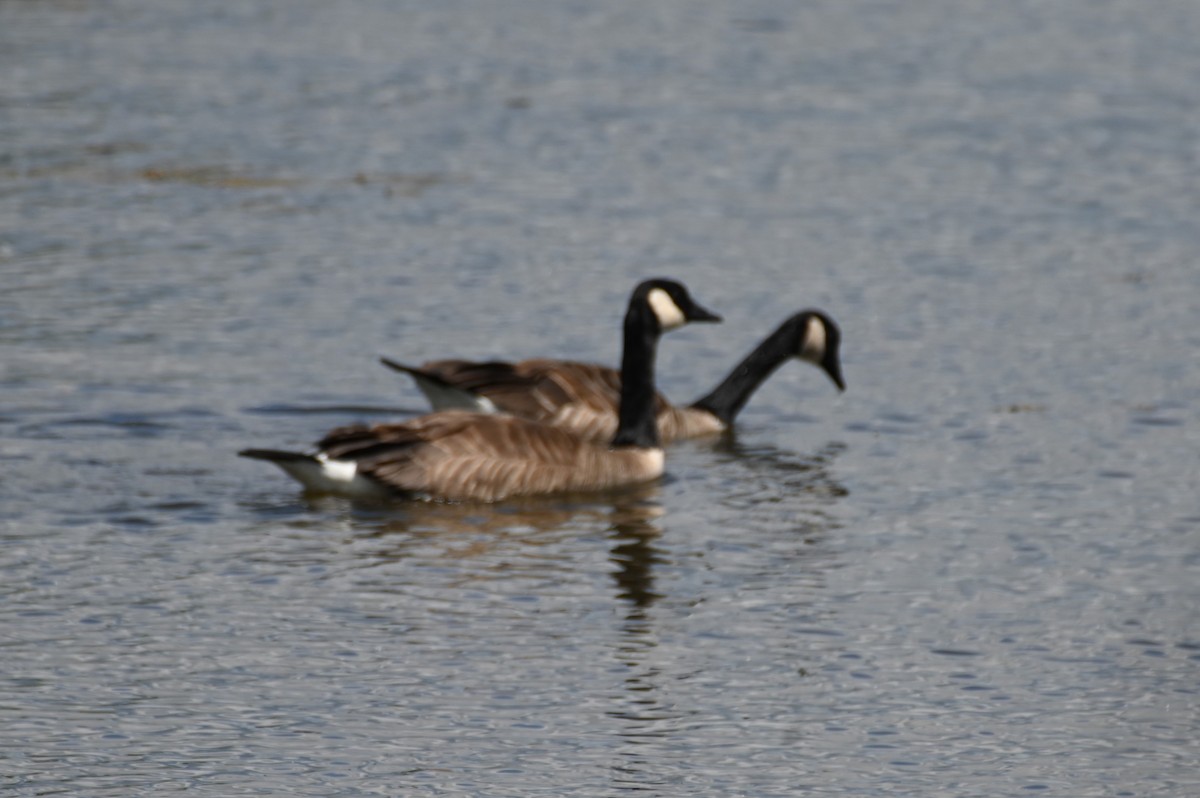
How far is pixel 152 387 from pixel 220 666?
5.07m

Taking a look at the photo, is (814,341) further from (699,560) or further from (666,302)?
(699,560)

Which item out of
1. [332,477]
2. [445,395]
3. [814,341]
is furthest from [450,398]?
[814,341]

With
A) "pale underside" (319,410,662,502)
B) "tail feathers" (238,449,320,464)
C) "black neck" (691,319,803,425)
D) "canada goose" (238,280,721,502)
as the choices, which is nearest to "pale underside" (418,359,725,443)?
"black neck" (691,319,803,425)

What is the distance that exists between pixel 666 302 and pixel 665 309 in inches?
1.7

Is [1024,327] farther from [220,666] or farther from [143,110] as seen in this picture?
[143,110]

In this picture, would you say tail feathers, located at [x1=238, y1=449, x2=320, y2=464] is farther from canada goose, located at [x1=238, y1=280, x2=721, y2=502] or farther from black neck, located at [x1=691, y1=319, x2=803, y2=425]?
black neck, located at [x1=691, y1=319, x2=803, y2=425]

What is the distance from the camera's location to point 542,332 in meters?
14.8

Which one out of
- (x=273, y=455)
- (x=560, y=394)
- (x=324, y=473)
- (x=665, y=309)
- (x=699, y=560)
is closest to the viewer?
(x=699, y=560)

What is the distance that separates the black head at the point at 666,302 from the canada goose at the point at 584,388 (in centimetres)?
56

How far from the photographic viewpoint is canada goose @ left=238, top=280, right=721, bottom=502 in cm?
1116

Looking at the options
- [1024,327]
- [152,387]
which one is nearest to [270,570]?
[152,387]

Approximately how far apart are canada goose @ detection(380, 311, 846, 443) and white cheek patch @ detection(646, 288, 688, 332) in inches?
21.0

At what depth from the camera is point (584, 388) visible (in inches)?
514

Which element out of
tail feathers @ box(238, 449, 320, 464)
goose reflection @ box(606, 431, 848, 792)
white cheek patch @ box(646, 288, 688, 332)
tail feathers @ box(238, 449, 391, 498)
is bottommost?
goose reflection @ box(606, 431, 848, 792)
